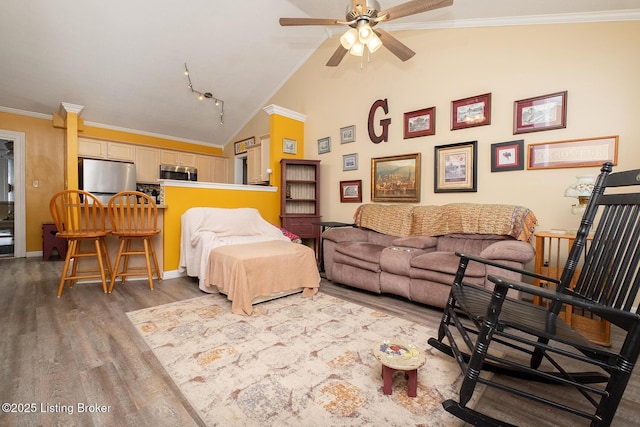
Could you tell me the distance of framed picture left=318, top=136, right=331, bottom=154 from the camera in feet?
15.1

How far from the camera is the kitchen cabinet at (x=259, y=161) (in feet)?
16.4

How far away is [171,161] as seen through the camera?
6.17m

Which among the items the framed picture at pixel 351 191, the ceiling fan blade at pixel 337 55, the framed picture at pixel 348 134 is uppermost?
the ceiling fan blade at pixel 337 55

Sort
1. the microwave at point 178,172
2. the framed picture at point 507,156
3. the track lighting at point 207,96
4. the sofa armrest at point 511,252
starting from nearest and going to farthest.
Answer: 1. the sofa armrest at point 511,252
2. the framed picture at point 507,156
3. the track lighting at point 207,96
4. the microwave at point 178,172

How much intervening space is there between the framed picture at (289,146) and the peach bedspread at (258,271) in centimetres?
215

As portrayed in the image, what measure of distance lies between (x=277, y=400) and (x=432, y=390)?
0.78m

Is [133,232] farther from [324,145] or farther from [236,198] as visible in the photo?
[324,145]

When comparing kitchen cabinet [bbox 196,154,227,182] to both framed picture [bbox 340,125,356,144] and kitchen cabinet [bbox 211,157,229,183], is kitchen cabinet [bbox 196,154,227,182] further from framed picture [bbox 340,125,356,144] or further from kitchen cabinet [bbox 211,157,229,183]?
framed picture [bbox 340,125,356,144]

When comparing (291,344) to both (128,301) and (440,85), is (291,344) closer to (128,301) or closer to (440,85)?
(128,301)

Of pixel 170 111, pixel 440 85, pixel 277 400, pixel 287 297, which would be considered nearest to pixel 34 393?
pixel 277 400

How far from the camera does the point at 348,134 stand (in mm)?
4320

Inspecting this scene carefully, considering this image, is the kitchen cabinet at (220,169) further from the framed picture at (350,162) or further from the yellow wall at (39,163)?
the framed picture at (350,162)

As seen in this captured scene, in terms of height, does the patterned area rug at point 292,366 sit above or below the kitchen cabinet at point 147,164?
below

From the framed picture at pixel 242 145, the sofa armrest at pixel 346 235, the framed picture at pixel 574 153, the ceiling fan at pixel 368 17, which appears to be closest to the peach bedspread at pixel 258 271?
the sofa armrest at pixel 346 235
